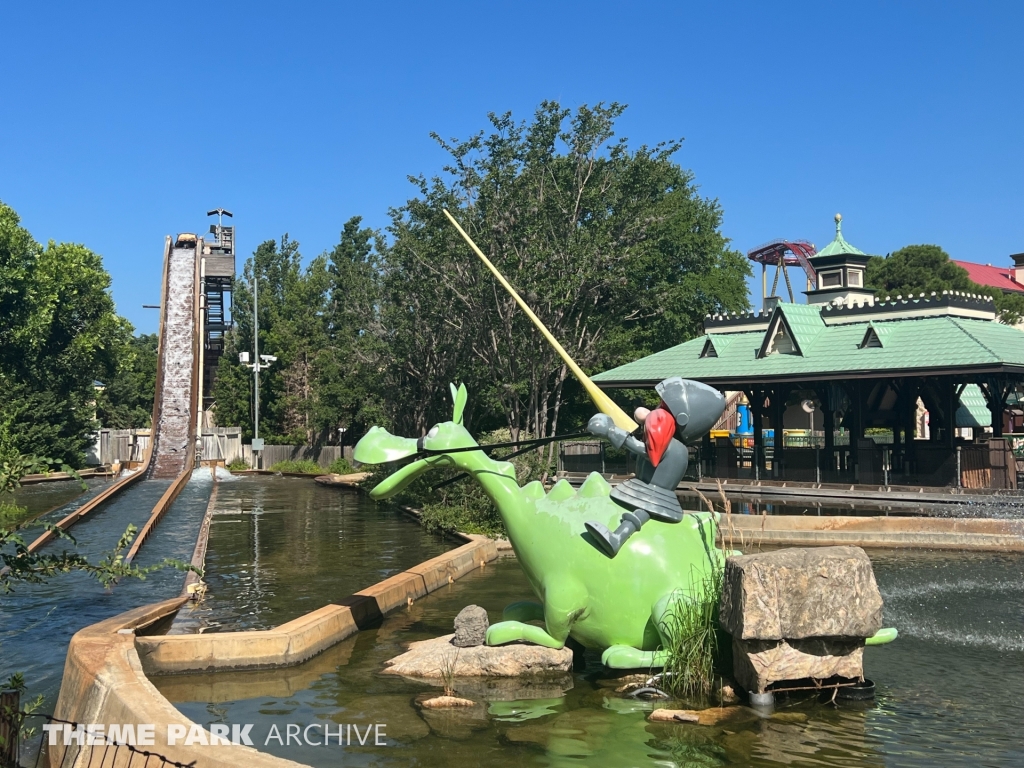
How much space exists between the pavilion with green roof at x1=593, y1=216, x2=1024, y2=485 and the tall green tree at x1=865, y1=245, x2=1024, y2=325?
3828 cm

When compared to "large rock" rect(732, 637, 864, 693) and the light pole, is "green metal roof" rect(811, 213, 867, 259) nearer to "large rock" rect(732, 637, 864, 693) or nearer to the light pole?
the light pole

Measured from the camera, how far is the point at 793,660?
7.95m

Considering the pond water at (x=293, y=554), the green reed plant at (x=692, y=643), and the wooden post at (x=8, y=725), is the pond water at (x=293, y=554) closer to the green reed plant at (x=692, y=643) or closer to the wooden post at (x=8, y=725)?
the green reed plant at (x=692, y=643)

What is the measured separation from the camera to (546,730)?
7684mm

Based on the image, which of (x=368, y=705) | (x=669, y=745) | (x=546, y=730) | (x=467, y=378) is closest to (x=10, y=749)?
(x=368, y=705)

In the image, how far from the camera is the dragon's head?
30.2ft

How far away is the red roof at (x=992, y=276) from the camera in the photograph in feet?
281

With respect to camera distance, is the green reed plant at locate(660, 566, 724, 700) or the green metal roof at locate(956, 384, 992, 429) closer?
the green reed plant at locate(660, 566, 724, 700)

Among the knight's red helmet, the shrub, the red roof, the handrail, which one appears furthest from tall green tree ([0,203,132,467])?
the red roof

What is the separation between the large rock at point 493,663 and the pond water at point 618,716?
0.19 m

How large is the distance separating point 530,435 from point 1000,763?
21397 millimetres

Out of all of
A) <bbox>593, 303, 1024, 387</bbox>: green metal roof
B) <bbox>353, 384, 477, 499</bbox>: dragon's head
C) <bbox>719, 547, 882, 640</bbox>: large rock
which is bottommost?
<bbox>719, 547, 882, 640</bbox>: large rock

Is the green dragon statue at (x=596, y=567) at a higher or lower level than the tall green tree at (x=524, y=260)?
lower

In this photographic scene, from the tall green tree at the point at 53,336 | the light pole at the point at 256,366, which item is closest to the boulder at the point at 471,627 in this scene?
the tall green tree at the point at 53,336
